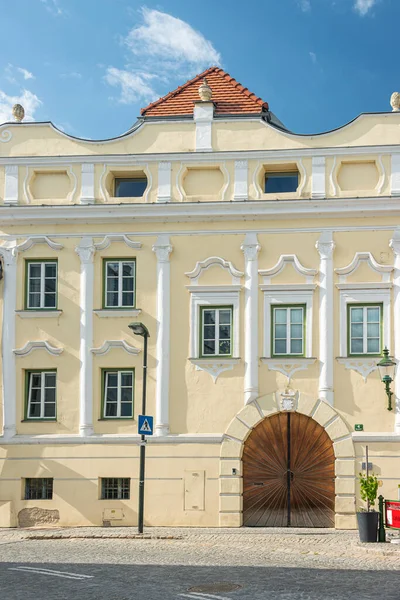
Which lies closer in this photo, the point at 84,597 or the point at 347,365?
the point at 84,597

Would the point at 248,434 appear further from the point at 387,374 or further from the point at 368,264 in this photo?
the point at 368,264

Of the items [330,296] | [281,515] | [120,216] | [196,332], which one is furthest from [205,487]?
[120,216]

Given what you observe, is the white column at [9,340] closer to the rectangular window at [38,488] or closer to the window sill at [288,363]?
the rectangular window at [38,488]

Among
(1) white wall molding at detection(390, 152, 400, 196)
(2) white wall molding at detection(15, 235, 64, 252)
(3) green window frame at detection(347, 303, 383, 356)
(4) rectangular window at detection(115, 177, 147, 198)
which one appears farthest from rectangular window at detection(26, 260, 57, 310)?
(1) white wall molding at detection(390, 152, 400, 196)

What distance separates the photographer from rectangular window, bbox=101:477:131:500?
74.2ft

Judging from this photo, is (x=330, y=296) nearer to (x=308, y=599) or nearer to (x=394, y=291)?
(x=394, y=291)

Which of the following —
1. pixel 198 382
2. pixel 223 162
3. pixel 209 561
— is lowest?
pixel 209 561

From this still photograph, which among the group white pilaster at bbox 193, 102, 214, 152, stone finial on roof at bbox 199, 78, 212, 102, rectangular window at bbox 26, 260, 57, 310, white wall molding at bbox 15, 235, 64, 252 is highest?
stone finial on roof at bbox 199, 78, 212, 102

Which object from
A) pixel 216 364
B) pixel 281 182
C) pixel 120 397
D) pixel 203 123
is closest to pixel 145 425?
pixel 120 397

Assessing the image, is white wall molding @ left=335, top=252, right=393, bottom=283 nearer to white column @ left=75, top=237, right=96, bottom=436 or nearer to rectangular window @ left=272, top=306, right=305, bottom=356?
rectangular window @ left=272, top=306, right=305, bottom=356

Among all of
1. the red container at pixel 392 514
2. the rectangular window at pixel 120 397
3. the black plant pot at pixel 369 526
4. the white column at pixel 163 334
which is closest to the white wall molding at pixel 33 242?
the white column at pixel 163 334

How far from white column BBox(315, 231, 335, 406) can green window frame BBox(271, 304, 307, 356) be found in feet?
1.60

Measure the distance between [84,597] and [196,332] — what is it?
11.1 meters

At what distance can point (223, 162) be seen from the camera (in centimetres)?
2319
